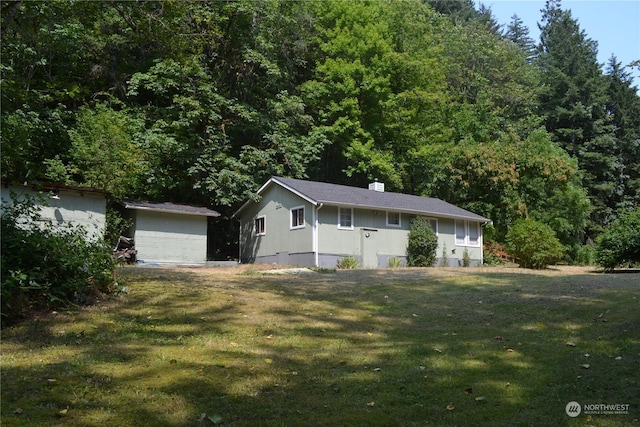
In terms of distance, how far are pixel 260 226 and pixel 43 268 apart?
724 inches

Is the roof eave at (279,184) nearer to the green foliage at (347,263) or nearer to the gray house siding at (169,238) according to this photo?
the green foliage at (347,263)

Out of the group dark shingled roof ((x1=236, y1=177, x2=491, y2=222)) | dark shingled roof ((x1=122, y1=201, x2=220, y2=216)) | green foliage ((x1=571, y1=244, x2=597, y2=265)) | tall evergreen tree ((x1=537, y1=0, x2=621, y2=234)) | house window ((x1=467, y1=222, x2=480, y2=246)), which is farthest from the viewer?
tall evergreen tree ((x1=537, y1=0, x2=621, y2=234))

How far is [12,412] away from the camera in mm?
4211

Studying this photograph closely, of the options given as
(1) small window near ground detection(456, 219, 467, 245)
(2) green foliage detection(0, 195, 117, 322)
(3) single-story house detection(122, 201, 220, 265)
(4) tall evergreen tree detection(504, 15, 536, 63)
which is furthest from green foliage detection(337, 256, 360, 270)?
(4) tall evergreen tree detection(504, 15, 536, 63)

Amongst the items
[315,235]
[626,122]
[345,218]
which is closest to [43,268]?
[315,235]

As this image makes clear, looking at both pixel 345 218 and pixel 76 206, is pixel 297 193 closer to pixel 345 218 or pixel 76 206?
pixel 345 218

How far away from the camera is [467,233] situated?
2773cm

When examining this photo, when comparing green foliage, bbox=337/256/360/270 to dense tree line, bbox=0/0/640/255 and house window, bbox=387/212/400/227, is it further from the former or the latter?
dense tree line, bbox=0/0/640/255

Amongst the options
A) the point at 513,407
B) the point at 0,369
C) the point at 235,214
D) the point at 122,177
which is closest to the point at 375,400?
the point at 513,407

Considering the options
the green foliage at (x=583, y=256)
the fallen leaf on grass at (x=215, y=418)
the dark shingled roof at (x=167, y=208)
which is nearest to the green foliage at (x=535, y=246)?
the green foliage at (x=583, y=256)

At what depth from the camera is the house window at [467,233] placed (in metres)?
27.3

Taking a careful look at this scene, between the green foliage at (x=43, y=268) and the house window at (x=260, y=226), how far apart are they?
1685 centimetres

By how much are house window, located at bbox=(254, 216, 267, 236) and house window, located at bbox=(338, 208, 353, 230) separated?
4596 millimetres

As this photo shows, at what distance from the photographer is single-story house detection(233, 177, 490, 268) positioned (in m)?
22.4
